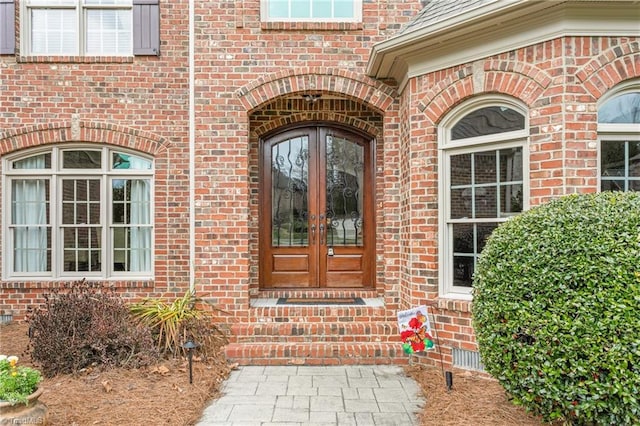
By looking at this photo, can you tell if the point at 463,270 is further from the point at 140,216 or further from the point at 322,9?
the point at 140,216

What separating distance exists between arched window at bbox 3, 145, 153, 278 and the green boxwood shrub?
4.45 meters

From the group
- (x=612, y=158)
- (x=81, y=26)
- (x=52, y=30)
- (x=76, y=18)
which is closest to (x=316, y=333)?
(x=612, y=158)

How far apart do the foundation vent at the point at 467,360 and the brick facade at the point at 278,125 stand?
8 centimetres

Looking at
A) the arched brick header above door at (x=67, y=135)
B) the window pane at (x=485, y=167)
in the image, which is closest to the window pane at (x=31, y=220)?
the arched brick header above door at (x=67, y=135)

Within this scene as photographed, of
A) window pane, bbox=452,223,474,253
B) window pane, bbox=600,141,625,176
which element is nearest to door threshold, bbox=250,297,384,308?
window pane, bbox=452,223,474,253

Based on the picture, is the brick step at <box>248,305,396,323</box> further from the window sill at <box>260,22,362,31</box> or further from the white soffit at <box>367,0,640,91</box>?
the window sill at <box>260,22,362,31</box>

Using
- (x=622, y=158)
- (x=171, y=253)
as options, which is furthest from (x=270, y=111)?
(x=622, y=158)

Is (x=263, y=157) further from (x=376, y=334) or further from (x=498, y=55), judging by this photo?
(x=498, y=55)

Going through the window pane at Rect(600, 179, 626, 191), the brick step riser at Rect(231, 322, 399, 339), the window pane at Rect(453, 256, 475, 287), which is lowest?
the brick step riser at Rect(231, 322, 399, 339)

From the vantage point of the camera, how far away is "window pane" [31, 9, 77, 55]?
545cm

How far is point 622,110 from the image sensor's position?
12.4ft

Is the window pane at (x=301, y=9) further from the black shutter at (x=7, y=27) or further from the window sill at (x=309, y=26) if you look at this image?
the black shutter at (x=7, y=27)

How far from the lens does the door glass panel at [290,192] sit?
5.66 meters

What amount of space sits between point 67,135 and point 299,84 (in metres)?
3.09
